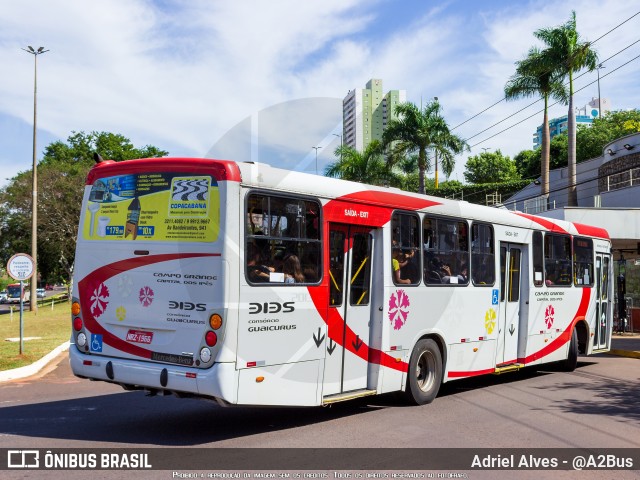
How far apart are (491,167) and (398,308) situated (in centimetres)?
8407

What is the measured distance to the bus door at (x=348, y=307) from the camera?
8922 millimetres

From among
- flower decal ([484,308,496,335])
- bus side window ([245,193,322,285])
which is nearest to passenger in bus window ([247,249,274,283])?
bus side window ([245,193,322,285])

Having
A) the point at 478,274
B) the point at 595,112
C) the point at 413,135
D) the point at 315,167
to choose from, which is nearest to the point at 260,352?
the point at 315,167

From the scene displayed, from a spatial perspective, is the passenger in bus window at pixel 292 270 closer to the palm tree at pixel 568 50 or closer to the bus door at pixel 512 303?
the bus door at pixel 512 303

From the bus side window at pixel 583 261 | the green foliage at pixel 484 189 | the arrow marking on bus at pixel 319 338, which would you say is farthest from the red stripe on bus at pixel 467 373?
the green foliage at pixel 484 189

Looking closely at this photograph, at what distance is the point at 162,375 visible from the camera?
25.0 ft

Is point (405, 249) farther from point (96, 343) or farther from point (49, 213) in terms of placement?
point (49, 213)

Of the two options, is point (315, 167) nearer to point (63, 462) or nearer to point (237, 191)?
point (237, 191)

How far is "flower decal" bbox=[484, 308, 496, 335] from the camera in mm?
12297

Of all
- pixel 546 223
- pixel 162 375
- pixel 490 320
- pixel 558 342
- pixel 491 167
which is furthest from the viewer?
pixel 491 167

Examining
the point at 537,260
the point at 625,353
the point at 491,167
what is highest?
the point at 491,167

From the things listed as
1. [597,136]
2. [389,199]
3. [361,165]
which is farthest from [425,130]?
[597,136]

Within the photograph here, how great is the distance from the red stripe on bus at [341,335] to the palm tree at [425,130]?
98.8 ft

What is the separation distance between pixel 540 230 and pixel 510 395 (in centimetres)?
403
